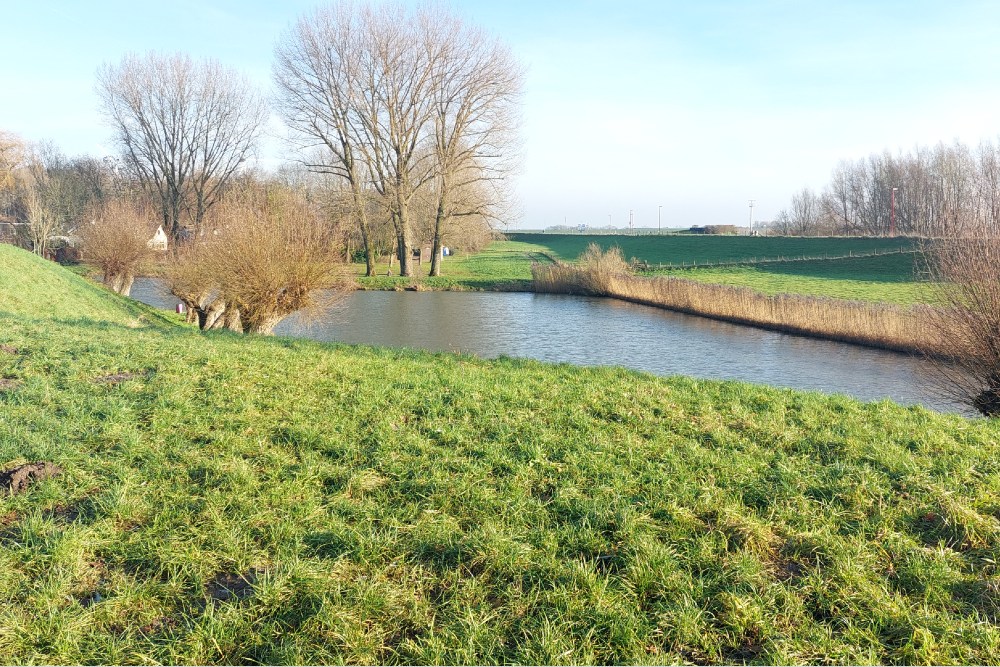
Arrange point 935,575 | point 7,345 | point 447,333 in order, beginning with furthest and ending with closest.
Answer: point 447,333
point 7,345
point 935,575

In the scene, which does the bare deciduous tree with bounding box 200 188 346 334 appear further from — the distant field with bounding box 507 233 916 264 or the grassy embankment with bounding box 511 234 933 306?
the distant field with bounding box 507 233 916 264

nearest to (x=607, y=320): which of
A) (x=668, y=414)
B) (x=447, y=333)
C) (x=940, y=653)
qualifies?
(x=447, y=333)

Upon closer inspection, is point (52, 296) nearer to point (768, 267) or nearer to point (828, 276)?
point (828, 276)

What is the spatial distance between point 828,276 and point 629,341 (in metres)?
26.4

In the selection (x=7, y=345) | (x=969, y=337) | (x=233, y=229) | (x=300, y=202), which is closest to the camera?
(x=7, y=345)

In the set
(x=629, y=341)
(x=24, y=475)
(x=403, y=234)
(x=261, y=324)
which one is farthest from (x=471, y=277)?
(x=24, y=475)

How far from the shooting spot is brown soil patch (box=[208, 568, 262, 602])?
327 cm

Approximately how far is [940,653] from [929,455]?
2862 mm

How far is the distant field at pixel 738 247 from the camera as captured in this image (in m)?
49.0

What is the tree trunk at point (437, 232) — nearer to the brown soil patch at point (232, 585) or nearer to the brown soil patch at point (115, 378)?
the brown soil patch at point (115, 378)

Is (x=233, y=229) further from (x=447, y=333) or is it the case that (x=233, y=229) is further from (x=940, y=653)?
(x=940, y=653)

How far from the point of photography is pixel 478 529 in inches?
150

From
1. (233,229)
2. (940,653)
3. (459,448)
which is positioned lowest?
(940,653)

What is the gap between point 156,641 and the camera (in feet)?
9.68
